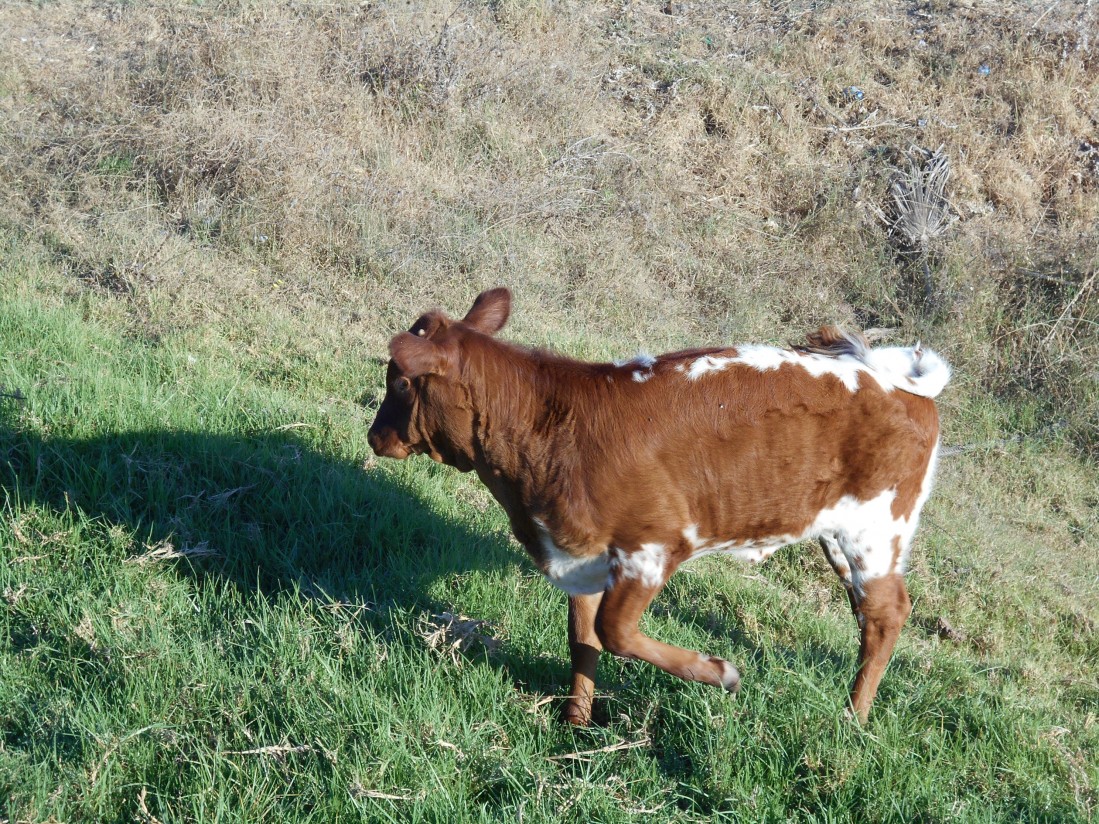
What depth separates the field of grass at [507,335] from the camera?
12.9 feet

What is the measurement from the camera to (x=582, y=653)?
4504mm

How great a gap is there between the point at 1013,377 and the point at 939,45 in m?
5.35

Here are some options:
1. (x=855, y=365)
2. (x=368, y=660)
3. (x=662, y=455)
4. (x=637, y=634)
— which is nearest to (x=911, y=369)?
(x=855, y=365)

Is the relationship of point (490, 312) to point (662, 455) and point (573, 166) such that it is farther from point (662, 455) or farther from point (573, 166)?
point (573, 166)

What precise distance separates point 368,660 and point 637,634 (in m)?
1.16

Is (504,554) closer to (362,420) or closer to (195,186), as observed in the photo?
(362,420)

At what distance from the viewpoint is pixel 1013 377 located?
924 cm

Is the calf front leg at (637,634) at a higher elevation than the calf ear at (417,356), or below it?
below

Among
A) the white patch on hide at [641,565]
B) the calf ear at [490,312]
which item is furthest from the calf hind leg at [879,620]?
the calf ear at [490,312]

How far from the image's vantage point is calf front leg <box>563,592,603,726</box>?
14.5 feet

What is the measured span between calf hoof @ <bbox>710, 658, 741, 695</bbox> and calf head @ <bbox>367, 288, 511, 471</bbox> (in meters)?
1.39

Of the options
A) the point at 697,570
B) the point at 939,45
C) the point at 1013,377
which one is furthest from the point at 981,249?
the point at 697,570

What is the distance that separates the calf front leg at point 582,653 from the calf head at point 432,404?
2.69ft

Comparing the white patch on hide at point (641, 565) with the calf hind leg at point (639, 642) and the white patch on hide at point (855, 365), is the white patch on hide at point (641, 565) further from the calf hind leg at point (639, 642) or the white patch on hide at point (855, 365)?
the white patch on hide at point (855, 365)
